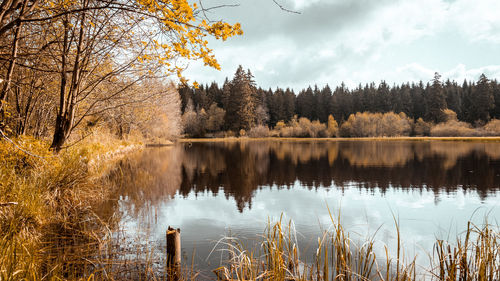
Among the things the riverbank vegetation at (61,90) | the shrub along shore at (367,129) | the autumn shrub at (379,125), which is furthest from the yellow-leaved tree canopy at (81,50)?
the autumn shrub at (379,125)

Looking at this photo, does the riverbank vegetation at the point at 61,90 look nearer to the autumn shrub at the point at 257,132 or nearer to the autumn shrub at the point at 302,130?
the autumn shrub at the point at 257,132

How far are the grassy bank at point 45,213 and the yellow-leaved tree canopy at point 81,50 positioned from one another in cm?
69

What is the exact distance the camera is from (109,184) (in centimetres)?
1081

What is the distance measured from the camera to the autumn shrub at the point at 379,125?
2835 inches

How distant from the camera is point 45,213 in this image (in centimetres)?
594

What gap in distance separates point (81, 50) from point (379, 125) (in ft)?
247

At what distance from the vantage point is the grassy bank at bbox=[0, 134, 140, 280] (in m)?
3.79

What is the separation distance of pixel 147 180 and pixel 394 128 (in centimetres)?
7213

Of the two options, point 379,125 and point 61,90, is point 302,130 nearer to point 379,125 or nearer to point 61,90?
point 379,125

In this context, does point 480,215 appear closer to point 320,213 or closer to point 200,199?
point 320,213

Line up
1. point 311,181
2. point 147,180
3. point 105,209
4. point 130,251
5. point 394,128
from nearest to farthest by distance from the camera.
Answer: point 130,251 → point 105,209 → point 147,180 → point 311,181 → point 394,128

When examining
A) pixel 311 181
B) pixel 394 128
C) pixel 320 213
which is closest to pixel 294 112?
pixel 394 128

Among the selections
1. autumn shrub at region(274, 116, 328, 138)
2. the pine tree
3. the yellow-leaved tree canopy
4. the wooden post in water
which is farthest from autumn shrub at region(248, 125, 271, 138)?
the wooden post in water

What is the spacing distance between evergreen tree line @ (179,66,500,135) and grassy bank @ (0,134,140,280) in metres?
61.1
